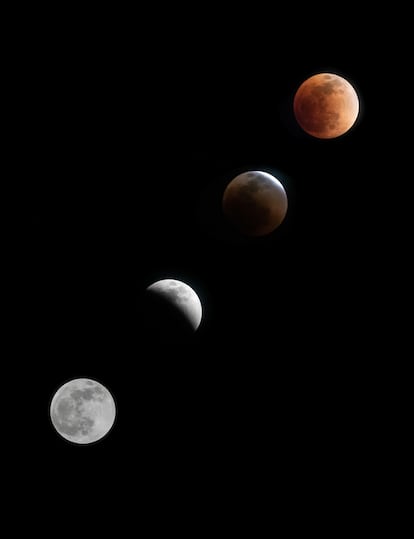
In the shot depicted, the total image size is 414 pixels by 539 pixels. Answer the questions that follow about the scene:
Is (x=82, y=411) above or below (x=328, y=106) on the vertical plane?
below

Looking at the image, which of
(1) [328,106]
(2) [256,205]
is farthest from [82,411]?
(1) [328,106]

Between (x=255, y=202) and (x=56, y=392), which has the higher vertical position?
(x=255, y=202)

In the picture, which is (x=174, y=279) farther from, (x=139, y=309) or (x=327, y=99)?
(x=327, y=99)

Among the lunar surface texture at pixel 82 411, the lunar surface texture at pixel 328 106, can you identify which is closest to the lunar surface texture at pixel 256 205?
the lunar surface texture at pixel 328 106

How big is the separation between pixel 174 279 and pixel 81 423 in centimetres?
253

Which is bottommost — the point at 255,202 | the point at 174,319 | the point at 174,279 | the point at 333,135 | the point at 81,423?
the point at 81,423

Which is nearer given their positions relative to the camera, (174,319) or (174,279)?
(174,319)

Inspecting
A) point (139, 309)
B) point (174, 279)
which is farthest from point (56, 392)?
point (174, 279)

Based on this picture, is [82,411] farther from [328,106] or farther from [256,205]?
[328,106]

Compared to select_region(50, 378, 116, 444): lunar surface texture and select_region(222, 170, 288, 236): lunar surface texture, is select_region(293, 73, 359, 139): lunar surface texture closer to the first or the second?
select_region(222, 170, 288, 236): lunar surface texture

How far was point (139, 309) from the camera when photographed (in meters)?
10.6

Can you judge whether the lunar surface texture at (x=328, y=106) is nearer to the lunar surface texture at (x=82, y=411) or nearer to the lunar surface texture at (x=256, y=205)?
the lunar surface texture at (x=256, y=205)

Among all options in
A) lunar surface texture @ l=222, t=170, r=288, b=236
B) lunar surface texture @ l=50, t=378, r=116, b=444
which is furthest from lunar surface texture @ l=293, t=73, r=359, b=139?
lunar surface texture @ l=50, t=378, r=116, b=444

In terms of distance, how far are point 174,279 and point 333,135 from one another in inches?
125
